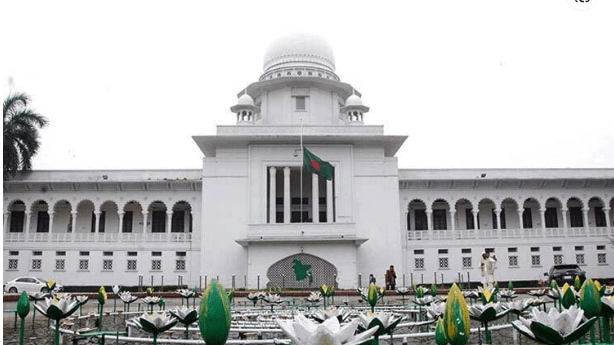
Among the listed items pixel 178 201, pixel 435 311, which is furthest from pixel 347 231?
pixel 435 311

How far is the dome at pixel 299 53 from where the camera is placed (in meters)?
37.5

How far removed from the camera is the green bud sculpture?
394 centimetres

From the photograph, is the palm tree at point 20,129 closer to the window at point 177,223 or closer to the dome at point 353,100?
the window at point 177,223

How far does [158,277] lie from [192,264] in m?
2.00

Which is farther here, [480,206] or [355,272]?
[480,206]

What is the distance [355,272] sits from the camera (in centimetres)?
2991

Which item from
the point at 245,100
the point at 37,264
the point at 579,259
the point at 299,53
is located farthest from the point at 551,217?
the point at 37,264

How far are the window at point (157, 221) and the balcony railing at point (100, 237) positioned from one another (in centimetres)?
216

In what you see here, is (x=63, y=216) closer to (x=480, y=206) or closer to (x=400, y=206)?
(x=400, y=206)

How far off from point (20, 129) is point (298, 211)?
633 inches

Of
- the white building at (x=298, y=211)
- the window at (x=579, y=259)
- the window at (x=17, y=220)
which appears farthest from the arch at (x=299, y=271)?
the window at (x=17, y=220)

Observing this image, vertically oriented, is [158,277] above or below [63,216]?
below

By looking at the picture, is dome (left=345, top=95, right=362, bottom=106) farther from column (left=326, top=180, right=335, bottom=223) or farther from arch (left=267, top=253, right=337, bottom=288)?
arch (left=267, top=253, right=337, bottom=288)

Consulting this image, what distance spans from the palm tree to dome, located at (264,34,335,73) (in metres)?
14.3
